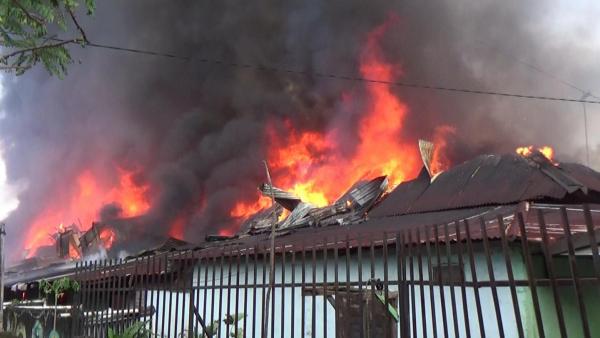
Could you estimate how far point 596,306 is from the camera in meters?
5.88

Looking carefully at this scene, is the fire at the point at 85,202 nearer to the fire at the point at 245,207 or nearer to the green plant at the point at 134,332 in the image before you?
the fire at the point at 245,207

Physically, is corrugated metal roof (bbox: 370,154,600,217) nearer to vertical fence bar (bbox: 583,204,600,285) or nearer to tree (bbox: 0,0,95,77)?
vertical fence bar (bbox: 583,204,600,285)

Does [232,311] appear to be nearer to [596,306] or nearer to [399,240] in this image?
[399,240]

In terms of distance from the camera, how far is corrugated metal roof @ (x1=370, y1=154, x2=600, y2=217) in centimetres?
783

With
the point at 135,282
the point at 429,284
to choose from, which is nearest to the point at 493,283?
the point at 429,284

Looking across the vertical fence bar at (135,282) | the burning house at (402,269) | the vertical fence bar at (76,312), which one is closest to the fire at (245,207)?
the burning house at (402,269)

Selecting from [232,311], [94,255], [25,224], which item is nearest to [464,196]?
[232,311]

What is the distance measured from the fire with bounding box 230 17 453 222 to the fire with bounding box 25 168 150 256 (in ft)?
32.8

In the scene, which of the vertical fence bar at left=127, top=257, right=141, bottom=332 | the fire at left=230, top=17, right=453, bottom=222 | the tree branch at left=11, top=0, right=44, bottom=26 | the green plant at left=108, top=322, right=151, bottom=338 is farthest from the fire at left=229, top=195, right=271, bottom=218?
the tree branch at left=11, top=0, right=44, bottom=26

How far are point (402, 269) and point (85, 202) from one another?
35101mm

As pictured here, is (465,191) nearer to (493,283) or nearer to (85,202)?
(493,283)

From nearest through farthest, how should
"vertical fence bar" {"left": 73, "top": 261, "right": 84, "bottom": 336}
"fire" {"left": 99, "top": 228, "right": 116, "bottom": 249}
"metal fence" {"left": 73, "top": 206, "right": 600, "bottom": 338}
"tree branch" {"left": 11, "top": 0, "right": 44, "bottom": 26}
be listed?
"metal fence" {"left": 73, "top": 206, "right": 600, "bottom": 338}
"tree branch" {"left": 11, "top": 0, "right": 44, "bottom": 26}
"vertical fence bar" {"left": 73, "top": 261, "right": 84, "bottom": 336}
"fire" {"left": 99, "top": 228, "right": 116, "bottom": 249}

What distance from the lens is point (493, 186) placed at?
347 inches

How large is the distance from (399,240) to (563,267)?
2895 mm
